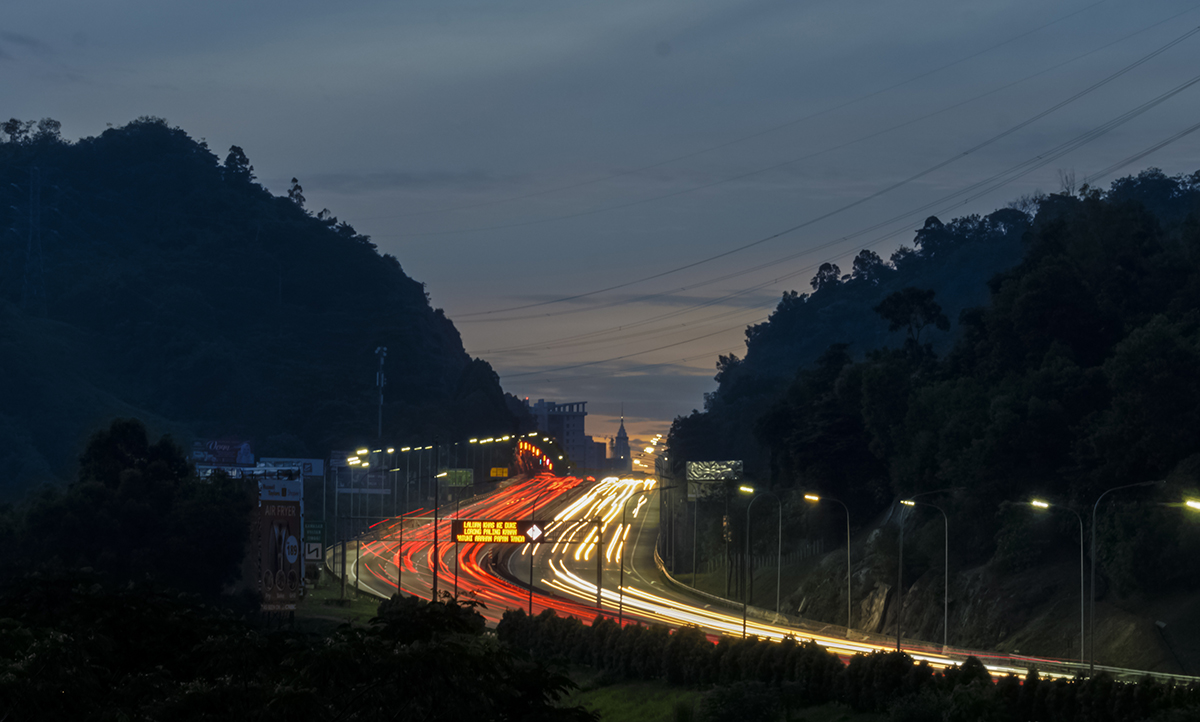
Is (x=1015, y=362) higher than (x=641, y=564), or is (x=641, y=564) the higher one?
(x=1015, y=362)

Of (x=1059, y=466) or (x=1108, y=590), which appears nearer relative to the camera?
(x=1108, y=590)

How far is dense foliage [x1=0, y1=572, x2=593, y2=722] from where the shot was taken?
24.5 m

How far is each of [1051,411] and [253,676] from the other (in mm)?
87259

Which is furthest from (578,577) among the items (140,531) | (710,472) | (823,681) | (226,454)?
(226,454)

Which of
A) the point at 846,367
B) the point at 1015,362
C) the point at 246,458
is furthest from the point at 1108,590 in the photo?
the point at 246,458

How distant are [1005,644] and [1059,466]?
20845 mm

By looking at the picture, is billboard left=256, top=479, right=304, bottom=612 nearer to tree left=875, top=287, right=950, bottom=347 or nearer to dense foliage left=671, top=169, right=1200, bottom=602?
dense foliage left=671, top=169, right=1200, bottom=602

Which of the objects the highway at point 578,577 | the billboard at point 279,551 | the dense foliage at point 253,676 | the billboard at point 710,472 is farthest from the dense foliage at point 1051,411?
the dense foliage at point 253,676

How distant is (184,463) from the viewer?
374 ft

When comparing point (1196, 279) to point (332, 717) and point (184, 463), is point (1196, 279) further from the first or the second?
point (332, 717)

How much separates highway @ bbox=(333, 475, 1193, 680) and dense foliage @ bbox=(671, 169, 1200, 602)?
21383 mm

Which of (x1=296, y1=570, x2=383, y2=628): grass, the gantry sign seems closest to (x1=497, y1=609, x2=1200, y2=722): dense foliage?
(x1=296, y1=570, x2=383, y2=628): grass

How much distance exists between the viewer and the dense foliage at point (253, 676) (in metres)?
24.5

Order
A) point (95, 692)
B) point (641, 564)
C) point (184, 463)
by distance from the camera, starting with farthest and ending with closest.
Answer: point (641, 564) → point (184, 463) → point (95, 692)
